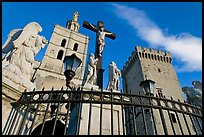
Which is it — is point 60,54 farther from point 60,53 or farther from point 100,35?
point 100,35

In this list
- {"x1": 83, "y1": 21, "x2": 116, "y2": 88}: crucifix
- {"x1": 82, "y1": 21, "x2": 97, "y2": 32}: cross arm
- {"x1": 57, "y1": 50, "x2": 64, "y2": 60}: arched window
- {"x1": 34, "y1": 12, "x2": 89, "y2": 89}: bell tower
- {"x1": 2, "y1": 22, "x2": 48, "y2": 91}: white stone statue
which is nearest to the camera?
{"x1": 2, "y1": 22, "x2": 48, "y2": 91}: white stone statue

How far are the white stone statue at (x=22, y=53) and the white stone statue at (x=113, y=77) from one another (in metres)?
2.60

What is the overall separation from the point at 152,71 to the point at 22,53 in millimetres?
27023

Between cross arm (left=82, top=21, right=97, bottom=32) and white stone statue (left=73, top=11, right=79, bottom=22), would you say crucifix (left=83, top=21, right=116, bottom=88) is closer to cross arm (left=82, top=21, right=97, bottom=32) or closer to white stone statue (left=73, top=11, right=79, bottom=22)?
cross arm (left=82, top=21, right=97, bottom=32)

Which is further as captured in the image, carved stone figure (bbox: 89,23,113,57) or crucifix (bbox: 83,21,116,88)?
carved stone figure (bbox: 89,23,113,57)

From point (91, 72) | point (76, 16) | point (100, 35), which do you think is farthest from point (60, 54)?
point (91, 72)

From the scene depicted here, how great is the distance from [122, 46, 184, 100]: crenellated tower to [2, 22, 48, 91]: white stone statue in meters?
23.1

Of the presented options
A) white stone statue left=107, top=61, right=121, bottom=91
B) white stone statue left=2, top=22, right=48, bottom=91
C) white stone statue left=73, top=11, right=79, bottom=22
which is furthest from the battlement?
white stone statue left=2, top=22, right=48, bottom=91

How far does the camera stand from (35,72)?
21516 mm

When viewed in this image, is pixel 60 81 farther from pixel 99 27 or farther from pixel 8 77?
pixel 8 77

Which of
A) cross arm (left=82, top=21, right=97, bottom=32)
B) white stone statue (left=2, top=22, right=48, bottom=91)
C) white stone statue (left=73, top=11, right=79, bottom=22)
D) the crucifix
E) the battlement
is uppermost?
white stone statue (left=73, top=11, right=79, bottom=22)

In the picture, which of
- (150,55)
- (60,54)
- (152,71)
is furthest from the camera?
(150,55)

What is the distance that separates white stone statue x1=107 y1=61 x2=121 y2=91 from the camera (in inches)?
219

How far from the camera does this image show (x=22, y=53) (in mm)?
4133
